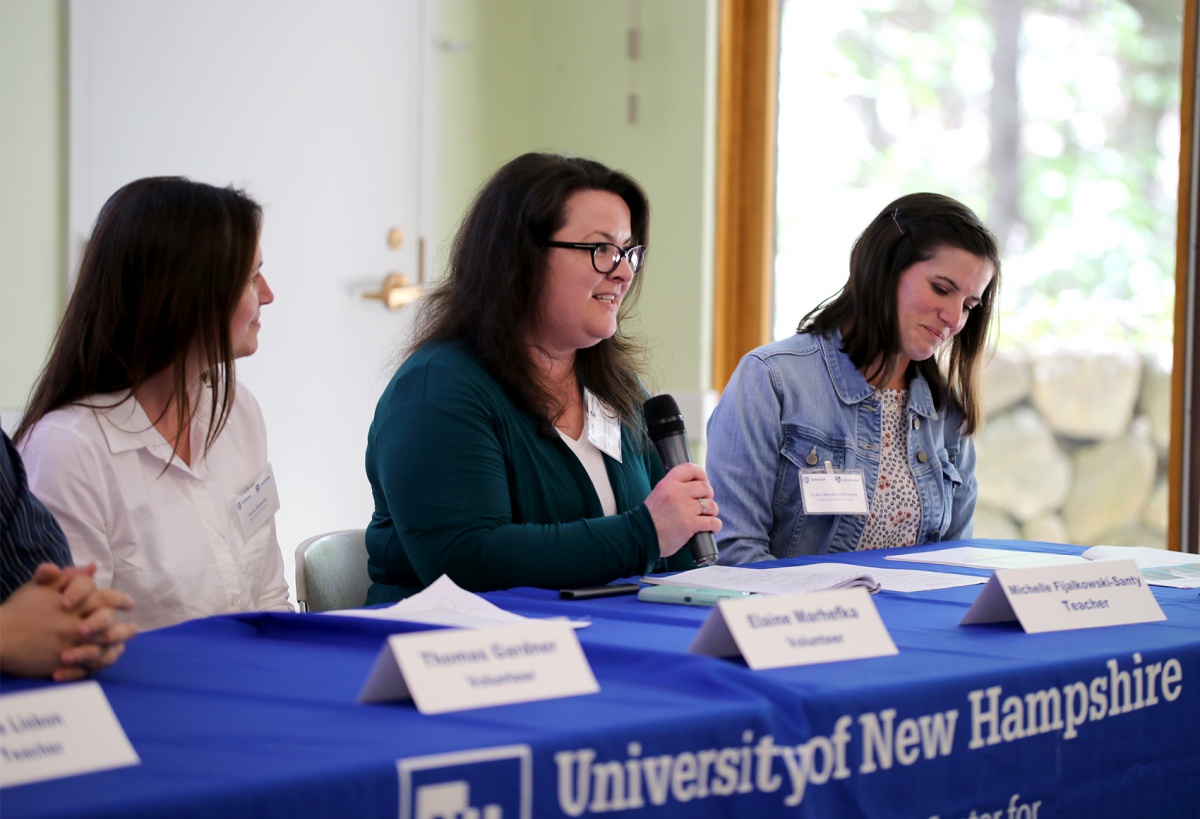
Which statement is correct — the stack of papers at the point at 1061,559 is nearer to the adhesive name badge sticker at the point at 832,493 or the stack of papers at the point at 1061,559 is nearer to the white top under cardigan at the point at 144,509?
the adhesive name badge sticker at the point at 832,493

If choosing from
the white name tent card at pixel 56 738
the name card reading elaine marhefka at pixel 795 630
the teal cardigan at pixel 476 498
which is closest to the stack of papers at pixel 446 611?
the name card reading elaine marhefka at pixel 795 630

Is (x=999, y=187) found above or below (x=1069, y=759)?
above

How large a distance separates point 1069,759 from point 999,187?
305 cm

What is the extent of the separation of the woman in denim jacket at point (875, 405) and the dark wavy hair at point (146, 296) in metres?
1.01

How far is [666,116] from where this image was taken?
411cm

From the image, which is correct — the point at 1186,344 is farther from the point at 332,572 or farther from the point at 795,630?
the point at 795,630

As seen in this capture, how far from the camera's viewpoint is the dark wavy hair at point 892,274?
7.82 ft

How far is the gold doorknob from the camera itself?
3.79 m

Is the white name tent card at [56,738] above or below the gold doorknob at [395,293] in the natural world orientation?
below

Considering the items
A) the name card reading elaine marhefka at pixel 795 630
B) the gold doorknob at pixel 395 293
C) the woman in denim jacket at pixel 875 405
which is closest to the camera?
the name card reading elaine marhefka at pixel 795 630

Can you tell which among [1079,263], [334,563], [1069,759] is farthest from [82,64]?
[1079,263]

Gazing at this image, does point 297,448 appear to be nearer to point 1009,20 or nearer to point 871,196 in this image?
point 871,196

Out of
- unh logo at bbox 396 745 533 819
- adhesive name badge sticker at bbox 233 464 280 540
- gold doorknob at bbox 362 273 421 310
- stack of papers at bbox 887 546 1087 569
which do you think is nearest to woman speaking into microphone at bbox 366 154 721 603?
adhesive name badge sticker at bbox 233 464 280 540

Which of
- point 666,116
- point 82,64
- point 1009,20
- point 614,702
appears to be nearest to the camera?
point 614,702
